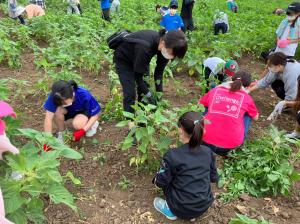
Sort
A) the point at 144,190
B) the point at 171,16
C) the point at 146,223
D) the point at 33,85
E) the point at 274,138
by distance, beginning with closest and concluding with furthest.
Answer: the point at 146,223
the point at 144,190
the point at 274,138
the point at 33,85
the point at 171,16

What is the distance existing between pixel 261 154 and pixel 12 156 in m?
2.38

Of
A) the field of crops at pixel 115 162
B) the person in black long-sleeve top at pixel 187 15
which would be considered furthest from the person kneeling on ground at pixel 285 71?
the person in black long-sleeve top at pixel 187 15

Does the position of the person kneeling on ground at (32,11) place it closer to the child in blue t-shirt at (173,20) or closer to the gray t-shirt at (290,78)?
the child in blue t-shirt at (173,20)

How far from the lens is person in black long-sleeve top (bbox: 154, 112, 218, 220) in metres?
2.56

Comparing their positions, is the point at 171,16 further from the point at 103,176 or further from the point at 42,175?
the point at 42,175

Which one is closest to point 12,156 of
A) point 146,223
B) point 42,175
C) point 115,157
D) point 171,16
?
point 42,175

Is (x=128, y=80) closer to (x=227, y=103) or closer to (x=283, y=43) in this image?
(x=227, y=103)

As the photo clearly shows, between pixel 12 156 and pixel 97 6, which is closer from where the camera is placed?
pixel 12 156

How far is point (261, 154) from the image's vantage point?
3393 mm

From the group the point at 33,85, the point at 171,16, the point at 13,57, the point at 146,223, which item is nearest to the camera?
the point at 146,223

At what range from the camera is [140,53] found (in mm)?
3141

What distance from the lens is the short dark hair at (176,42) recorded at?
9.53ft

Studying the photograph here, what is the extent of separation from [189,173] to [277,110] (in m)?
2.08

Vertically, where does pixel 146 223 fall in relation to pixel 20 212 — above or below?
below
